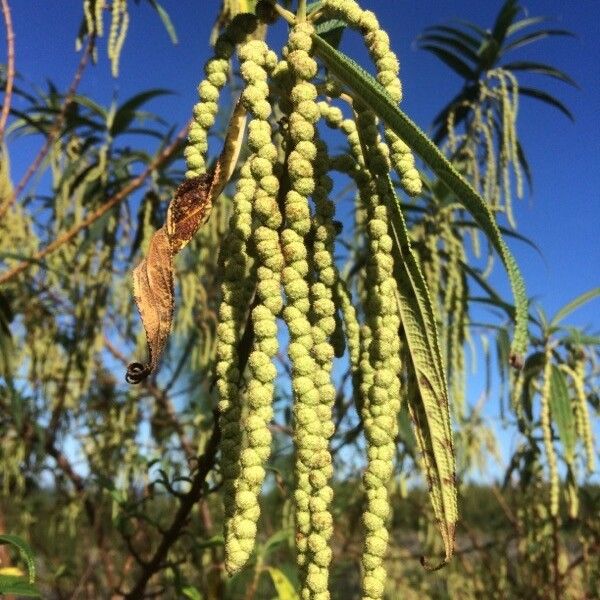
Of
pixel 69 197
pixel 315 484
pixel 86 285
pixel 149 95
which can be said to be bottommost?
pixel 315 484

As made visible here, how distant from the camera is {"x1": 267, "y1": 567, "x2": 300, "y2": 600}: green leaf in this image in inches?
63.2

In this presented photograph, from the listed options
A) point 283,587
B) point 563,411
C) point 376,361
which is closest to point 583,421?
point 563,411

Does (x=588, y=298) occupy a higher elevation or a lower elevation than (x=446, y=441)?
higher

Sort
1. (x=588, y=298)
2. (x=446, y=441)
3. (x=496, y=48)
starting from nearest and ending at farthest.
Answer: (x=446, y=441) < (x=588, y=298) < (x=496, y=48)

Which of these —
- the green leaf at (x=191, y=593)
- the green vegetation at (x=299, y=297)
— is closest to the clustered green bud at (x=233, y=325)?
the green vegetation at (x=299, y=297)

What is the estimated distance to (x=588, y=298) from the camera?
2.47 meters

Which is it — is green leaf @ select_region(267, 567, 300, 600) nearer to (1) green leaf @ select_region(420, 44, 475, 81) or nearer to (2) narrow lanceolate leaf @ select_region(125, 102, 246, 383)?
(2) narrow lanceolate leaf @ select_region(125, 102, 246, 383)

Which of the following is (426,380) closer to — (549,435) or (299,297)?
(299,297)

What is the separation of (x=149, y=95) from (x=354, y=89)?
207cm

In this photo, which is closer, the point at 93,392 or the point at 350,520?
the point at 93,392

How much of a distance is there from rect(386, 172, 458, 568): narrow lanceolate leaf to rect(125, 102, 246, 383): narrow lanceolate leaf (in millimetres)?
193

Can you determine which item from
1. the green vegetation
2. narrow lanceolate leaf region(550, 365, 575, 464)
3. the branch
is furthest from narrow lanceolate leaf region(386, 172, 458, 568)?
narrow lanceolate leaf region(550, 365, 575, 464)

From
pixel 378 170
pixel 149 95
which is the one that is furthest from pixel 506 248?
pixel 149 95

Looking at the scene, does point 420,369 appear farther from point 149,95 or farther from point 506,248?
point 149,95
